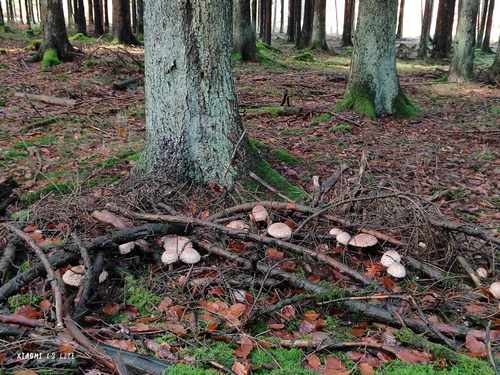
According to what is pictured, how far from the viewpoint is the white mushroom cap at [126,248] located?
3.50 meters

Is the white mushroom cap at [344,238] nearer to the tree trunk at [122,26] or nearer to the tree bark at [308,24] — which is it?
A: the tree trunk at [122,26]

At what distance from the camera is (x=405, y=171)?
609cm

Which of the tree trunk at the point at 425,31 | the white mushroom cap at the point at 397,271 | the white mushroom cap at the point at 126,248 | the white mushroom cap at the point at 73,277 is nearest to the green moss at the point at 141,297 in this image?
the white mushroom cap at the point at 126,248

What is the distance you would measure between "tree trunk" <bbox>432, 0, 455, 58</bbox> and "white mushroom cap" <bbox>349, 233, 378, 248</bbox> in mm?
18753

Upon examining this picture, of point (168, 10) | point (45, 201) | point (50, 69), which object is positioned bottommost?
point (45, 201)

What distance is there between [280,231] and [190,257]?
2.45ft

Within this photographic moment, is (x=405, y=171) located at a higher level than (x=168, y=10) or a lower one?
lower

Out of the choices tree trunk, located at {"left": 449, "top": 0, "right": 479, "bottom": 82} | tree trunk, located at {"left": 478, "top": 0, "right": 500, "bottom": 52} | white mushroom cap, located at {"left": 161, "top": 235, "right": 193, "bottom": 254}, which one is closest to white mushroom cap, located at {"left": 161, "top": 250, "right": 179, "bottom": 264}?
white mushroom cap, located at {"left": 161, "top": 235, "right": 193, "bottom": 254}

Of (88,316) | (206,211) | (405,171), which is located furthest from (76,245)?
(405,171)

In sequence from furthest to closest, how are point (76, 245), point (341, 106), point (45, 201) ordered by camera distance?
1. point (341, 106)
2. point (45, 201)
3. point (76, 245)

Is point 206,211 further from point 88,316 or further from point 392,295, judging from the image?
point 392,295

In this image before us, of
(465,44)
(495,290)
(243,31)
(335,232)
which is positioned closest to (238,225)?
(335,232)

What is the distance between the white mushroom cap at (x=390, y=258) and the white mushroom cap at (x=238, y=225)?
1121 mm

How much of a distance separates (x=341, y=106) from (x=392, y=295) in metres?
6.54
